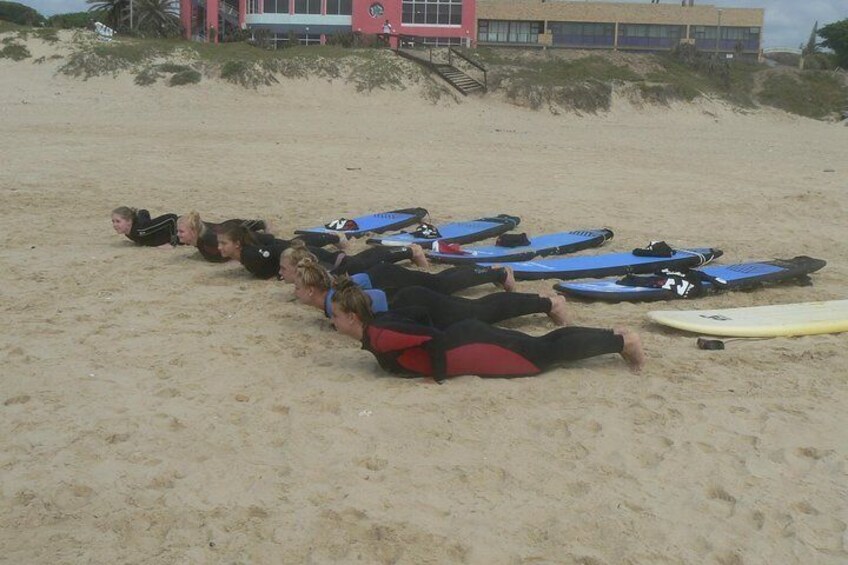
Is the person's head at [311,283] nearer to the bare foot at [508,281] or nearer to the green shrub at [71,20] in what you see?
the bare foot at [508,281]

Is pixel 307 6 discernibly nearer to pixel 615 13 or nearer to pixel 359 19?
pixel 359 19

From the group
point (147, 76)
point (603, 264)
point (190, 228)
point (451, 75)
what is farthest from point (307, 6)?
point (603, 264)

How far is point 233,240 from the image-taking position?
639 cm

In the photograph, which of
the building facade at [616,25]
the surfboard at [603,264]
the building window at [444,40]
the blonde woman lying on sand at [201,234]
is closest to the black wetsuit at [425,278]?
the surfboard at [603,264]

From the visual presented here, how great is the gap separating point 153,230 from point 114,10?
1737 inches

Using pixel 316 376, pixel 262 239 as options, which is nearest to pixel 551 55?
pixel 262 239

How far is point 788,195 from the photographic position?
11.2 meters

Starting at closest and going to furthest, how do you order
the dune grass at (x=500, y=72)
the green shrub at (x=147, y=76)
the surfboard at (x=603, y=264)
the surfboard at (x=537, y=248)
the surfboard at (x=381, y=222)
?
1. the surfboard at (x=603, y=264)
2. the surfboard at (x=537, y=248)
3. the surfboard at (x=381, y=222)
4. the green shrub at (x=147, y=76)
5. the dune grass at (x=500, y=72)

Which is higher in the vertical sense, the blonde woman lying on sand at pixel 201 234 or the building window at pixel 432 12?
the building window at pixel 432 12

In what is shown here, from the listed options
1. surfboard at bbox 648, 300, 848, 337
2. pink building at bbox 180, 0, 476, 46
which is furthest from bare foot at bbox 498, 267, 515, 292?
pink building at bbox 180, 0, 476, 46

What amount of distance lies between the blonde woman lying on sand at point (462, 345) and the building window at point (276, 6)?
41042 mm

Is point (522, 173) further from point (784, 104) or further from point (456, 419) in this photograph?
point (784, 104)

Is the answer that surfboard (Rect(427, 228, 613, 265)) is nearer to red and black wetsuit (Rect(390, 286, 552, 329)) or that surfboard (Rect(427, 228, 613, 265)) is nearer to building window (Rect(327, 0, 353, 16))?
red and black wetsuit (Rect(390, 286, 552, 329))

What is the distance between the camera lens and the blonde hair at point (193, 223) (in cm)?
669
